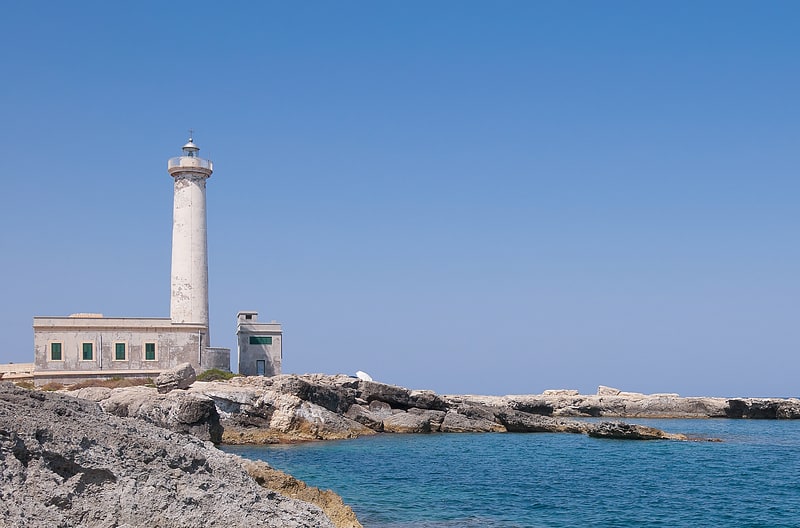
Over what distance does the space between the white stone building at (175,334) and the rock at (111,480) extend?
3757 centimetres

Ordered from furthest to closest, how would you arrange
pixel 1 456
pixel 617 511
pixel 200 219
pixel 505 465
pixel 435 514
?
pixel 200 219, pixel 505 465, pixel 617 511, pixel 435 514, pixel 1 456

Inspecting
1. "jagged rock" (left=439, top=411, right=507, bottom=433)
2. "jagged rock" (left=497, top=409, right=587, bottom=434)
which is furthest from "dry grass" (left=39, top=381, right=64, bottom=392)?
"jagged rock" (left=497, top=409, right=587, bottom=434)

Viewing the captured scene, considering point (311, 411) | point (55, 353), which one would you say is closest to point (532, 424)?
point (311, 411)

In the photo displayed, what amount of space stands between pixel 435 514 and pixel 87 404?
36.4 feet

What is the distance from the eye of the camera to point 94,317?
45688mm

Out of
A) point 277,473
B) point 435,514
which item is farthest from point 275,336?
point 277,473

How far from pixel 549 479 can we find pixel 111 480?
20601mm

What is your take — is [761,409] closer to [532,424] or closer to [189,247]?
[532,424]

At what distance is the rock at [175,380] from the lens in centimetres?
3944

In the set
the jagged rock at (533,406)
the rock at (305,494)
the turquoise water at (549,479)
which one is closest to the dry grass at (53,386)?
the turquoise water at (549,479)

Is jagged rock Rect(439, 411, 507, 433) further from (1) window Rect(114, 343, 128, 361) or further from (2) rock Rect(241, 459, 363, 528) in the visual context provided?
(2) rock Rect(241, 459, 363, 528)

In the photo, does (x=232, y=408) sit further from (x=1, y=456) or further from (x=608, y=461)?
(x=1, y=456)

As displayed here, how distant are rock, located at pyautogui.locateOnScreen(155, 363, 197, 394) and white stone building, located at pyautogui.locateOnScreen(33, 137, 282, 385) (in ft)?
17.2

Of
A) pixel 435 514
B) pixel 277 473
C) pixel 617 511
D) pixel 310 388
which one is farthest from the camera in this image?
pixel 310 388
